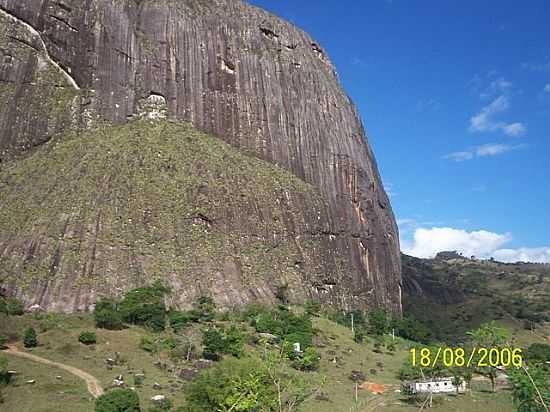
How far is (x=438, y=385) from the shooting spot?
47.9 metres

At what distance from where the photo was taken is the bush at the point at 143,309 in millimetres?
49375

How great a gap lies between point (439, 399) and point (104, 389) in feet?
81.1

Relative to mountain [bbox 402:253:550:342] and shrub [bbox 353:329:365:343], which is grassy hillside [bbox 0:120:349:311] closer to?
shrub [bbox 353:329:365:343]

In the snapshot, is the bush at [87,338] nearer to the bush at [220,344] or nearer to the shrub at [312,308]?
the bush at [220,344]

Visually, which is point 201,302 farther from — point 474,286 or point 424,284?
point 474,286

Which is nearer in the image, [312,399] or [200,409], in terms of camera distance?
[200,409]

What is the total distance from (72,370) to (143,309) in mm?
11550

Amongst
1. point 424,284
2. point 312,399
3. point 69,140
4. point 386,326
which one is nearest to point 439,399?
point 312,399

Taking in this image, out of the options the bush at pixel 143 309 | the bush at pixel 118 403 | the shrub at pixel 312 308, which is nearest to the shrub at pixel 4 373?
the bush at pixel 118 403

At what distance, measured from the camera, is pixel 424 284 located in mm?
122500

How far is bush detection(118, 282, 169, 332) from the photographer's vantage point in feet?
162

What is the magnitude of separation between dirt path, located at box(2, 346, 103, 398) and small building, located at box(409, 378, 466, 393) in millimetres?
24388

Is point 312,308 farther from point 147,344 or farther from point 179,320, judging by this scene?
point 147,344
